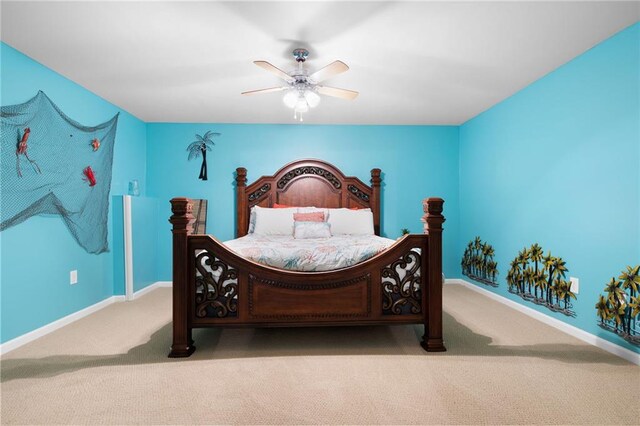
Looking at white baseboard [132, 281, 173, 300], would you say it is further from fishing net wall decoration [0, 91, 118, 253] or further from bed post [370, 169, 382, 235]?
bed post [370, 169, 382, 235]

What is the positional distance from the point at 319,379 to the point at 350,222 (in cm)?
247

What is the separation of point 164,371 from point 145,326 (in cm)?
107

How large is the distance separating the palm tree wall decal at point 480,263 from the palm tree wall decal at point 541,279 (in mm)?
354

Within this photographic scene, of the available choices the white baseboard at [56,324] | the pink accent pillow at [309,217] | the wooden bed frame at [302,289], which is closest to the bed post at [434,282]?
the wooden bed frame at [302,289]

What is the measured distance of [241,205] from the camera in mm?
4664

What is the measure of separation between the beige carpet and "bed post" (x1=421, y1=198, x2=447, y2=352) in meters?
0.14

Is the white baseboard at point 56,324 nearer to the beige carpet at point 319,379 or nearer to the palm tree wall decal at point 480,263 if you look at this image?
the beige carpet at point 319,379

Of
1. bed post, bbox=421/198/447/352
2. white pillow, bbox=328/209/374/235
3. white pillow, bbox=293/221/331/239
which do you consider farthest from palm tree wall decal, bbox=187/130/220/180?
bed post, bbox=421/198/447/352

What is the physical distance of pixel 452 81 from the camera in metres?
3.26

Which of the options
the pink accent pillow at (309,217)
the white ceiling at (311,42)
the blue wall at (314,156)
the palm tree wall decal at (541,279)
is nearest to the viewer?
the white ceiling at (311,42)

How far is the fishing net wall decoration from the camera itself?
255cm

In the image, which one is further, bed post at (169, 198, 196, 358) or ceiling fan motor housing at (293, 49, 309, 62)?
ceiling fan motor housing at (293, 49, 309, 62)

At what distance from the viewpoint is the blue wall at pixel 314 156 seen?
188 inches

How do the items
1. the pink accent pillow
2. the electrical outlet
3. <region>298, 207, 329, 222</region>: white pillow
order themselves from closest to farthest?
1. the electrical outlet
2. the pink accent pillow
3. <region>298, 207, 329, 222</region>: white pillow
